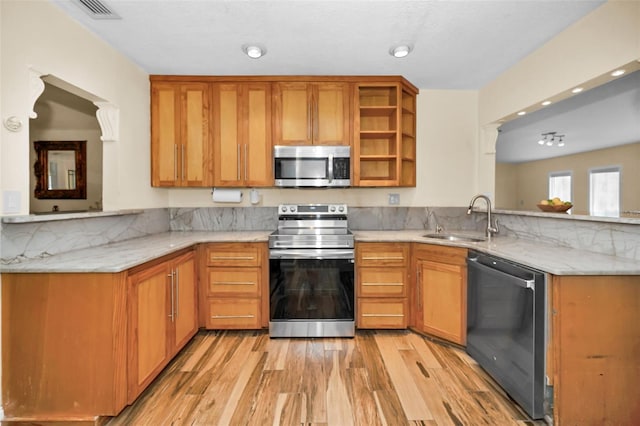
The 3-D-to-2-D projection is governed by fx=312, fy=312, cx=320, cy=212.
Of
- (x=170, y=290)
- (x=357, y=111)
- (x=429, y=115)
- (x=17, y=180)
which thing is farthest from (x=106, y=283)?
(x=429, y=115)

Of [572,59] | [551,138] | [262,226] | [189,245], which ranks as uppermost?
[551,138]

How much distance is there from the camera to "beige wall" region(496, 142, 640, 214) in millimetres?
4980

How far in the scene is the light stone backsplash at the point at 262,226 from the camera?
1787mm

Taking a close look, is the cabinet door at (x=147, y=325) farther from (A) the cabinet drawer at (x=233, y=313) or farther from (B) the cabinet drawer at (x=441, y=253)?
(B) the cabinet drawer at (x=441, y=253)

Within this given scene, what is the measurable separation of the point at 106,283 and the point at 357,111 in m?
2.45

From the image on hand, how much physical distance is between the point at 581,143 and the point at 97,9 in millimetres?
6896

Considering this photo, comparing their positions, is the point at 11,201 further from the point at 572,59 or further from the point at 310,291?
the point at 572,59

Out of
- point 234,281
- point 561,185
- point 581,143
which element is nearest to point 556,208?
point 234,281

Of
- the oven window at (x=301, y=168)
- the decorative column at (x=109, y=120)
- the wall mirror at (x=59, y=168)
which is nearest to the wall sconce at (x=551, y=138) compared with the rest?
the oven window at (x=301, y=168)

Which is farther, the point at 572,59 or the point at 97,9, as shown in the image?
the point at 572,59

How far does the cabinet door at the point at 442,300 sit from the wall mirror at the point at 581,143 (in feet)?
3.99

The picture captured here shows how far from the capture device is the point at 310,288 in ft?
8.84

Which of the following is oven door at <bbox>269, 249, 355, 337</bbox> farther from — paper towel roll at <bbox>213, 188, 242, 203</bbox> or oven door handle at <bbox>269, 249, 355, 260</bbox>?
paper towel roll at <bbox>213, 188, 242, 203</bbox>

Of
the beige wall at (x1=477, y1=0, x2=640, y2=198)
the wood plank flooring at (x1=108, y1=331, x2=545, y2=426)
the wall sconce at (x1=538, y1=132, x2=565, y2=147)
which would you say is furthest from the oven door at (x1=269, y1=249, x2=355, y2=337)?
the wall sconce at (x1=538, y1=132, x2=565, y2=147)
